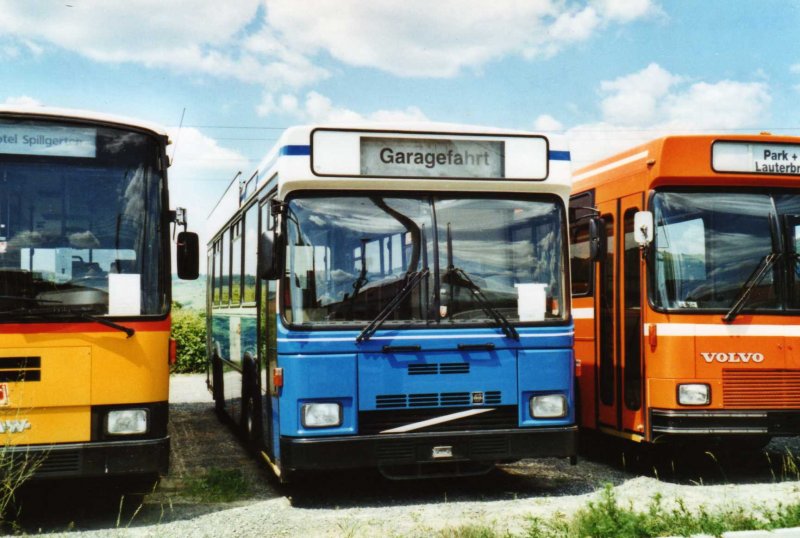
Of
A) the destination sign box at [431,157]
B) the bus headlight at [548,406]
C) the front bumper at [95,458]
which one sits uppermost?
the destination sign box at [431,157]

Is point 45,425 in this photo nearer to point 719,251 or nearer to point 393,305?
point 393,305

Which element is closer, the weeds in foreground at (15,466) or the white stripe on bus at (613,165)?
the weeds in foreground at (15,466)

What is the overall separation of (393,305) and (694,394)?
291 centimetres

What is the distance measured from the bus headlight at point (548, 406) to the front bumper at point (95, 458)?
3.05 m

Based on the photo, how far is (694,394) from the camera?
8.73 m

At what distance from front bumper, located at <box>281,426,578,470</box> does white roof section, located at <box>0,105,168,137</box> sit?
2.72 metres

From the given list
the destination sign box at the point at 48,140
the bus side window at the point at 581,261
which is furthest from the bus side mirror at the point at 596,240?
the destination sign box at the point at 48,140

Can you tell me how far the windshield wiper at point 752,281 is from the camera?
28.8ft

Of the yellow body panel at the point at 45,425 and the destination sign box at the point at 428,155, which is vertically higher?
the destination sign box at the point at 428,155

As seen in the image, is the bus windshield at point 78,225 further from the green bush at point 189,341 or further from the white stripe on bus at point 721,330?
the green bush at point 189,341

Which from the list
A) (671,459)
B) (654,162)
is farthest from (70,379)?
(671,459)

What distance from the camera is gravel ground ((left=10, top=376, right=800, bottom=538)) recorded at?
735 centimetres

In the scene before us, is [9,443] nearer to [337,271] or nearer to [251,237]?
[337,271]

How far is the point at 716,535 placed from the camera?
6246 millimetres
